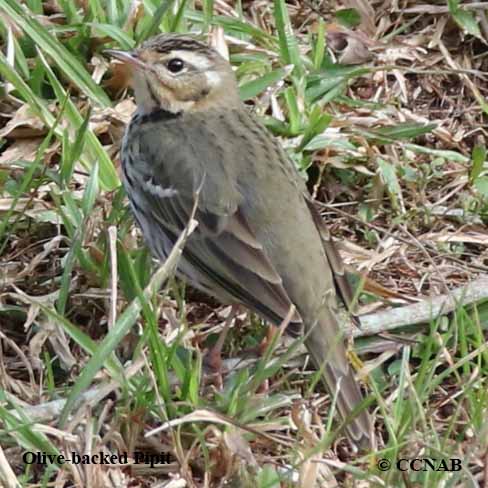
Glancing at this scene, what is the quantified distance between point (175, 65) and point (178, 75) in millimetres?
47

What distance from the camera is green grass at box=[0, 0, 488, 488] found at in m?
4.62

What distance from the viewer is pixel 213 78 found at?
5.95 metres

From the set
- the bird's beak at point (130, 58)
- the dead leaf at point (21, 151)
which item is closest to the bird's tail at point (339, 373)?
the bird's beak at point (130, 58)

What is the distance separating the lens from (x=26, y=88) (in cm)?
609

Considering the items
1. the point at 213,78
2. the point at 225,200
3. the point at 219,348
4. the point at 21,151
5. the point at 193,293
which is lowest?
the point at 193,293

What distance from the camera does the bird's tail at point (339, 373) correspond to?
4.74 m

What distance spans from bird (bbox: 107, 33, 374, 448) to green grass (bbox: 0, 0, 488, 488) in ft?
0.58

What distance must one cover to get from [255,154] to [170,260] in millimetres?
1198

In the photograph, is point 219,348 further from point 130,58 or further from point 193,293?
point 130,58

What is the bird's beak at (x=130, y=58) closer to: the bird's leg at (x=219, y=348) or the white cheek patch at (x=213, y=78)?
the white cheek patch at (x=213, y=78)

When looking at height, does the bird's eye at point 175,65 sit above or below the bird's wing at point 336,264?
above
